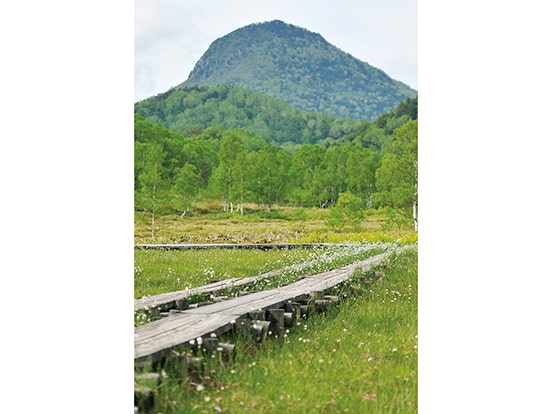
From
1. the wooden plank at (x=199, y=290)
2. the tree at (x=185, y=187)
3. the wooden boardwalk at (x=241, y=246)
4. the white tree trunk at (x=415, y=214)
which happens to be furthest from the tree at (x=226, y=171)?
the white tree trunk at (x=415, y=214)

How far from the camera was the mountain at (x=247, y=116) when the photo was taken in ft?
14.8

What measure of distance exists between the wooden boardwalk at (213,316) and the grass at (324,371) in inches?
5.5

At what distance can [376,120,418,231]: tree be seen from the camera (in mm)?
4145

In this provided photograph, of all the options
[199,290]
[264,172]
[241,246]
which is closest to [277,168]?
[264,172]

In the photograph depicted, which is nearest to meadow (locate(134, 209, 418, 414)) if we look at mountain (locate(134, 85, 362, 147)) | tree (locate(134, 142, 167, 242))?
tree (locate(134, 142, 167, 242))

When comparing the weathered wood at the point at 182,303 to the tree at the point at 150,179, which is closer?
the weathered wood at the point at 182,303

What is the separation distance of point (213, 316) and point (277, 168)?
1.46 m

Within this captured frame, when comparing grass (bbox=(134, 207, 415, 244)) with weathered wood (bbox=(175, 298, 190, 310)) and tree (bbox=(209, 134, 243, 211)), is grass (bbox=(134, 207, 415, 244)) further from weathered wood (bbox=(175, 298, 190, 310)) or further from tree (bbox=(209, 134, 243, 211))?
weathered wood (bbox=(175, 298, 190, 310))

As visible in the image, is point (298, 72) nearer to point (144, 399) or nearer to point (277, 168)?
point (277, 168)

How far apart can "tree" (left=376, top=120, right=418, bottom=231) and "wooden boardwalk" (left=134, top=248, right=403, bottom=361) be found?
327 mm

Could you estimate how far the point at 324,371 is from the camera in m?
3.22

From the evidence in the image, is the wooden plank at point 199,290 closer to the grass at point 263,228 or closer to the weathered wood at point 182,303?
the weathered wood at point 182,303
